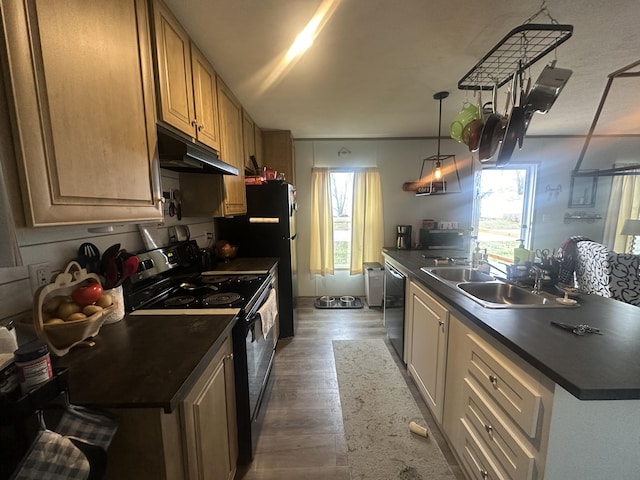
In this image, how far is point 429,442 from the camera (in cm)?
162

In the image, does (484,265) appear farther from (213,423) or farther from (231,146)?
(231,146)

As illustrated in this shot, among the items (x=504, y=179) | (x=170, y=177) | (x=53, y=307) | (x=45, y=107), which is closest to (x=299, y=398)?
(x=53, y=307)

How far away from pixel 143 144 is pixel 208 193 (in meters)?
0.91

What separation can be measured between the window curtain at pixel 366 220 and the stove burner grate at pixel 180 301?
2793 millimetres

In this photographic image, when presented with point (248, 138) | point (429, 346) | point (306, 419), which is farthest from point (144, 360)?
point (248, 138)

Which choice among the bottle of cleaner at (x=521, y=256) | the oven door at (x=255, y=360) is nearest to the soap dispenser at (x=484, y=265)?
the bottle of cleaner at (x=521, y=256)

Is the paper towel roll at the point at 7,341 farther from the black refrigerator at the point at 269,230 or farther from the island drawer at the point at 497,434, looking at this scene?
the black refrigerator at the point at 269,230

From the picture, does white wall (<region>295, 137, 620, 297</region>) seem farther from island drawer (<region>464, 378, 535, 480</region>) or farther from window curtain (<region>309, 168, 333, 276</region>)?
island drawer (<region>464, 378, 535, 480</region>)

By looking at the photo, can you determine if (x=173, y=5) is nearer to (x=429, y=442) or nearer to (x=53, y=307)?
(x=53, y=307)

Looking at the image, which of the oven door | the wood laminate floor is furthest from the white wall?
the oven door

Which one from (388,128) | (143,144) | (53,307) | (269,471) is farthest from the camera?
(388,128)

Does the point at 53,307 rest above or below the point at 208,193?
below

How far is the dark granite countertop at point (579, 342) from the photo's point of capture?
78cm

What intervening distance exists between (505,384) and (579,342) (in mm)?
309
